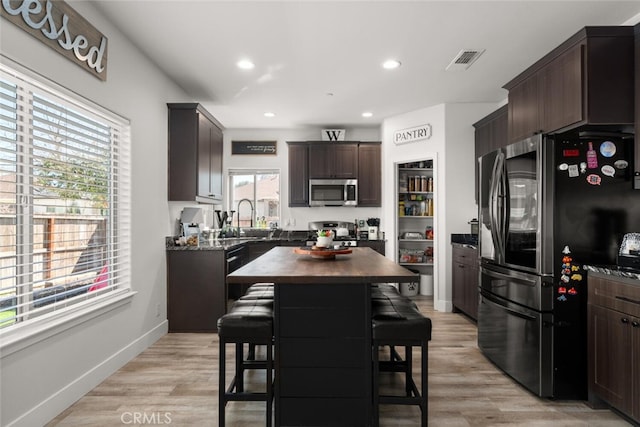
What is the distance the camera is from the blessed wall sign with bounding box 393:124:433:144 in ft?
16.1

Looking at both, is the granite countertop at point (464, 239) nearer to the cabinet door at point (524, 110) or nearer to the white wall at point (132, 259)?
the cabinet door at point (524, 110)

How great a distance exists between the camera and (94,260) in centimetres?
274

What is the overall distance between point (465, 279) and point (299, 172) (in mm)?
Answer: 2995

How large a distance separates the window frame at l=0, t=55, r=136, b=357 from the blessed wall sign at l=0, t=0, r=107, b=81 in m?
0.23

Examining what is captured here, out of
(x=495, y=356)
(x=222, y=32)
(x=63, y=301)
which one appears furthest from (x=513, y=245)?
(x=63, y=301)

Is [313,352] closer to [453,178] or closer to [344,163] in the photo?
[453,178]

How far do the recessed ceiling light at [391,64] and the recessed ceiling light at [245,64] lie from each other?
4.28 ft

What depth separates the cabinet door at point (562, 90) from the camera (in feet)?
7.99

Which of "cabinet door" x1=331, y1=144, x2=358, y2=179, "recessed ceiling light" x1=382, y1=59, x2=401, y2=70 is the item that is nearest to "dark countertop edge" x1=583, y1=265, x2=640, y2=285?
"recessed ceiling light" x1=382, y1=59, x2=401, y2=70

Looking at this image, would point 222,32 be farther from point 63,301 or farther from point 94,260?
point 63,301

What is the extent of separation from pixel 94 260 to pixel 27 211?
0.79 m

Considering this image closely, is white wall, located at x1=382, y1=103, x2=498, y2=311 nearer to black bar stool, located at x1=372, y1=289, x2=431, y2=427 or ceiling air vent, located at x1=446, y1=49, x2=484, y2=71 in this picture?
ceiling air vent, located at x1=446, y1=49, x2=484, y2=71

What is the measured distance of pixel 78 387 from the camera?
2406 mm

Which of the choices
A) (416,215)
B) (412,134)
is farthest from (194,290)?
(412,134)
